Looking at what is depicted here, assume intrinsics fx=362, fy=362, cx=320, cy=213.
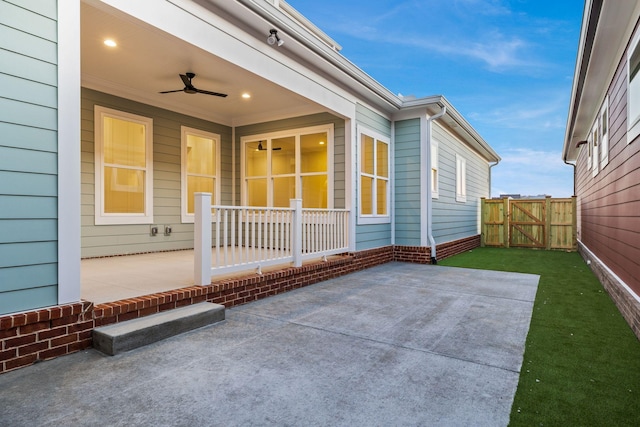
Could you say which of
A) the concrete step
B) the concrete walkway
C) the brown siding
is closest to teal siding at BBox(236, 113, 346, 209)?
the concrete walkway

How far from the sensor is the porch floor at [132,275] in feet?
11.4

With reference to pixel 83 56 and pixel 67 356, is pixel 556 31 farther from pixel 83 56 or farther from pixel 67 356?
pixel 67 356

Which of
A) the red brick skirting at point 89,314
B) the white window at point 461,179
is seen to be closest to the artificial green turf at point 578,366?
the red brick skirting at point 89,314

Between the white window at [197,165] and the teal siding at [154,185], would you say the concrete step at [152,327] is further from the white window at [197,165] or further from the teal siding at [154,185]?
the white window at [197,165]

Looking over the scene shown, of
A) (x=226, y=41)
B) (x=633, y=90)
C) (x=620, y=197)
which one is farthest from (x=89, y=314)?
(x=620, y=197)

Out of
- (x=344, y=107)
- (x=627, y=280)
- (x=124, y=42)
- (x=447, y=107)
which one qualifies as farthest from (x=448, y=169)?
(x=124, y=42)

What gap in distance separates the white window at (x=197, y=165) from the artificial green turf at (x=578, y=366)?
5970 mm

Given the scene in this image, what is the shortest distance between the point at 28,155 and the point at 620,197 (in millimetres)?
5852

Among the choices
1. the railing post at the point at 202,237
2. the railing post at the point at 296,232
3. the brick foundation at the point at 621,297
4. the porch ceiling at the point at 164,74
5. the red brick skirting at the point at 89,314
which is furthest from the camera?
the railing post at the point at 296,232

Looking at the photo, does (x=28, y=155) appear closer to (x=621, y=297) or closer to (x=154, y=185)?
(x=154, y=185)

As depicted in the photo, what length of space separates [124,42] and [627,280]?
629 cm

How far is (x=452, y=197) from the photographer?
377 inches

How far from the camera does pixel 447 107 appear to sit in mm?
7641

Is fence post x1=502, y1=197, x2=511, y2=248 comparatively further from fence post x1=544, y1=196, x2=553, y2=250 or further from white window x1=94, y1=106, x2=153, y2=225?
white window x1=94, y1=106, x2=153, y2=225
